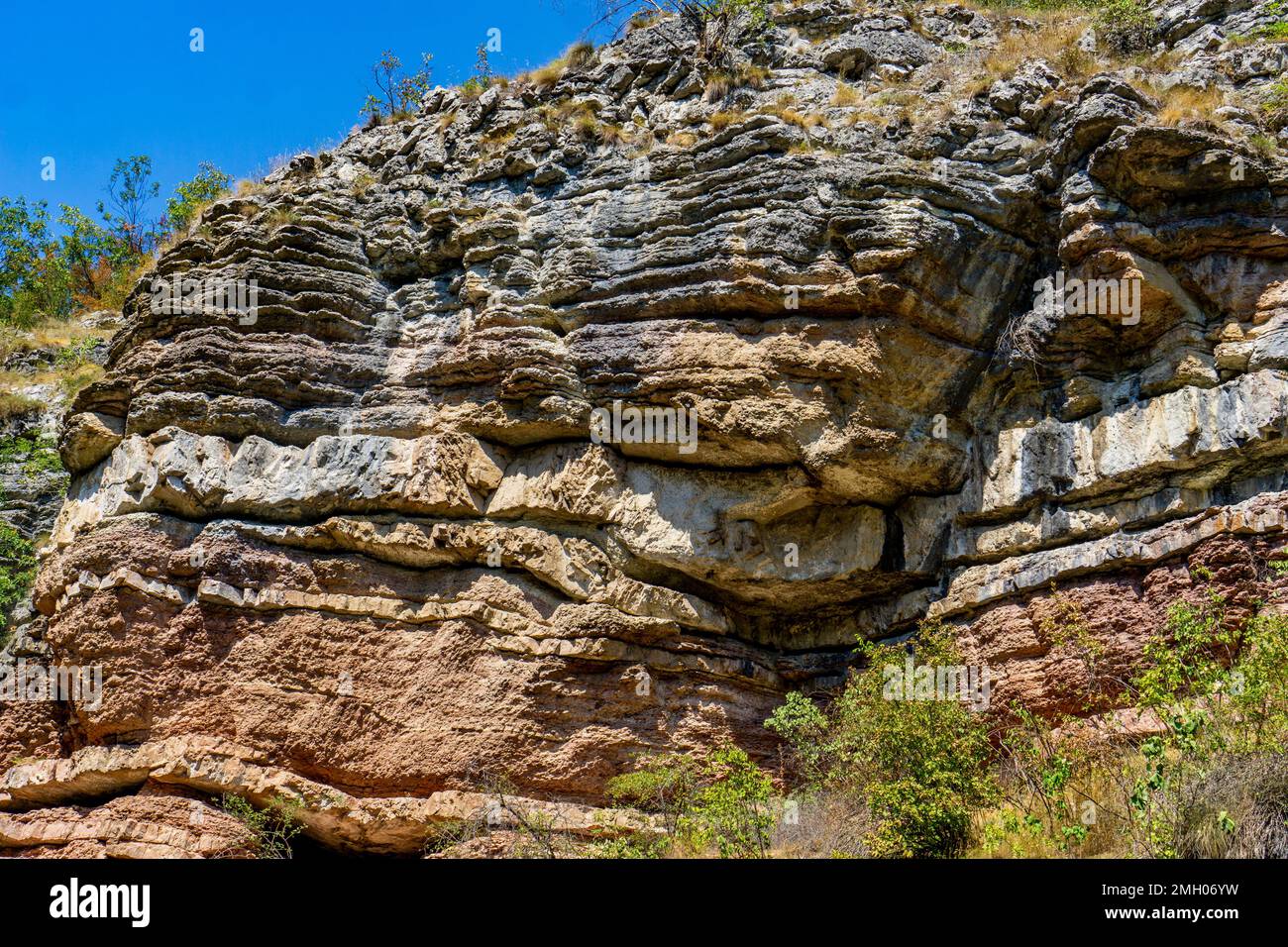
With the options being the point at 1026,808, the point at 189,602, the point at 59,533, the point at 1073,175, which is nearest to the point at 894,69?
the point at 1073,175

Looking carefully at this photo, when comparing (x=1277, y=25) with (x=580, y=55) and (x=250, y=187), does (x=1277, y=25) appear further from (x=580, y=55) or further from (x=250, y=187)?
(x=250, y=187)

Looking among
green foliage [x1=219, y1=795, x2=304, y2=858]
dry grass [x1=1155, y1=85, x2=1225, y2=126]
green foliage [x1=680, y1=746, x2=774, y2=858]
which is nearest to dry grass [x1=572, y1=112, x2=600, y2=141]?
dry grass [x1=1155, y1=85, x2=1225, y2=126]

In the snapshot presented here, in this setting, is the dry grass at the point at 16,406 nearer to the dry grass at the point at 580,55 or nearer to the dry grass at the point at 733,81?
the dry grass at the point at 580,55

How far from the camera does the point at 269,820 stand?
1295cm

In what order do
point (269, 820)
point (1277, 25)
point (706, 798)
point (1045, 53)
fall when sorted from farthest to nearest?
1. point (1045, 53)
2. point (1277, 25)
3. point (269, 820)
4. point (706, 798)

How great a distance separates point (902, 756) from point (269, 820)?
6.96 metres

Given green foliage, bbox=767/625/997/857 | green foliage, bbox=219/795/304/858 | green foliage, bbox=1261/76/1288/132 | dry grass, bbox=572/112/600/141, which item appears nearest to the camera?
green foliage, bbox=767/625/997/857

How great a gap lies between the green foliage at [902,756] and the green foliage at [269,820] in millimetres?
5505

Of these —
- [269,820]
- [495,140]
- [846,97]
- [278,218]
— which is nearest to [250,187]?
[278,218]

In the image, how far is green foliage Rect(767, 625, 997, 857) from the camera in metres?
11.2

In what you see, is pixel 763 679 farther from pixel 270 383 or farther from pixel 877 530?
pixel 270 383

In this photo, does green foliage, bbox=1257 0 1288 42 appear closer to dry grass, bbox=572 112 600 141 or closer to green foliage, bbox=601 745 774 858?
dry grass, bbox=572 112 600 141

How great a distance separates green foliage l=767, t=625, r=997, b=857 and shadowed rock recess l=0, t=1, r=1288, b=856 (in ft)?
3.34

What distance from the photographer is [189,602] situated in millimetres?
13758
